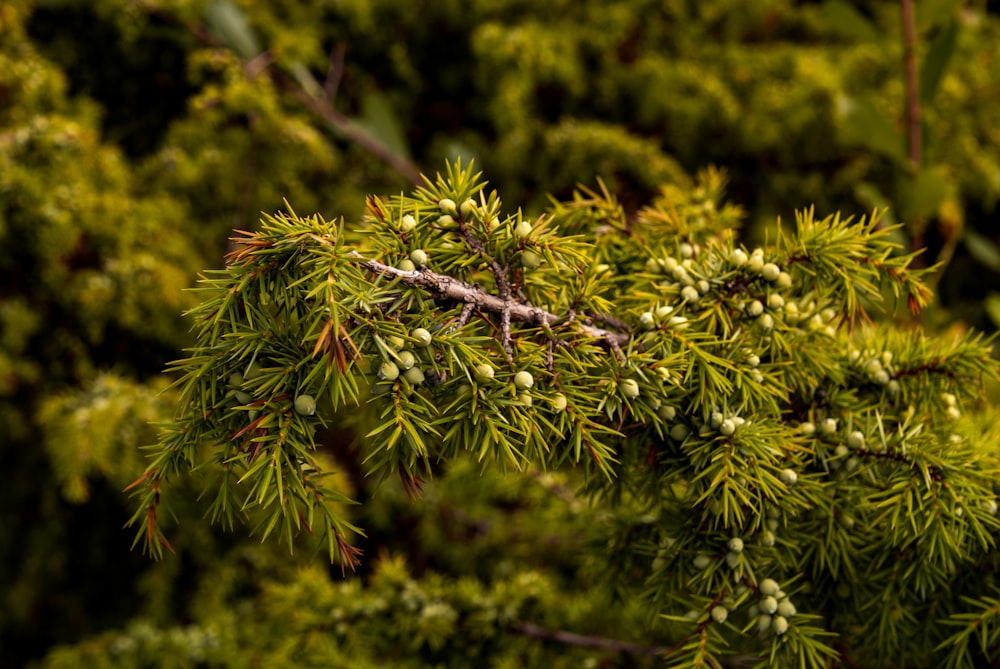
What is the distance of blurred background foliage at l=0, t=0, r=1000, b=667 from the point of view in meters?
0.84

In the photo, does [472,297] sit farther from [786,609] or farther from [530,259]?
[786,609]

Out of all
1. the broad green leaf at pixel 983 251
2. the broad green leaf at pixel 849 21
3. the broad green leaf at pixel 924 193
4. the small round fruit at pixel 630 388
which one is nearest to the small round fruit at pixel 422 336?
the small round fruit at pixel 630 388

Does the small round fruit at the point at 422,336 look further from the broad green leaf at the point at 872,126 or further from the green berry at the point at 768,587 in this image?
the broad green leaf at the point at 872,126

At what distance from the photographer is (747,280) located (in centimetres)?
49

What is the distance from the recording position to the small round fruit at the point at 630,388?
1.37 ft

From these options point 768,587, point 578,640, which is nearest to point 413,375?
point 768,587

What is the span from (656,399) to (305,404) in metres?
0.20

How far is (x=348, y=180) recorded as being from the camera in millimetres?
1260

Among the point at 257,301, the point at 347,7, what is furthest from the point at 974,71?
the point at 257,301

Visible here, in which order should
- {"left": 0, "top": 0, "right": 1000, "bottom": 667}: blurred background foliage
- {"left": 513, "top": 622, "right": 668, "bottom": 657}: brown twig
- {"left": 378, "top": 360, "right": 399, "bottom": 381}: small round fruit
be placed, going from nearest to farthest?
{"left": 378, "top": 360, "right": 399, "bottom": 381}: small round fruit < {"left": 513, "top": 622, "right": 668, "bottom": 657}: brown twig < {"left": 0, "top": 0, "right": 1000, "bottom": 667}: blurred background foliage

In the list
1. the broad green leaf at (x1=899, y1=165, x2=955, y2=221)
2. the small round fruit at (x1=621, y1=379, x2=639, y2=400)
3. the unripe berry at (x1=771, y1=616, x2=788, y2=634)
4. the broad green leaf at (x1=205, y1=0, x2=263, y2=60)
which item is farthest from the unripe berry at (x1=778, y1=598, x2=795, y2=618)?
the broad green leaf at (x1=205, y1=0, x2=263, y2=60)

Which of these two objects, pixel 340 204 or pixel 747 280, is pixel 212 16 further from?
pixel 747 280

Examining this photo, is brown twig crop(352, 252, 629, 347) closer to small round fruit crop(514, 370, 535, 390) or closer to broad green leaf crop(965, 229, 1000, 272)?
small round fruit crop(514, 370, 535, 390)

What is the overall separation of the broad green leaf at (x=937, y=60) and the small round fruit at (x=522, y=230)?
2.63 ft
